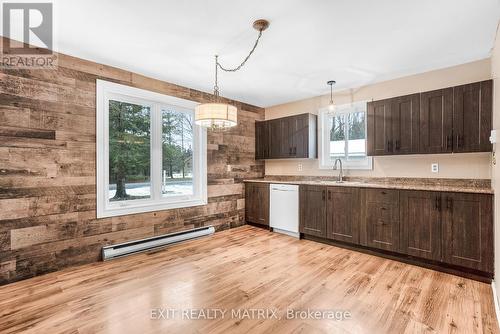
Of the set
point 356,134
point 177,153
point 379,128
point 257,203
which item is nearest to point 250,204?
→ point 257,203

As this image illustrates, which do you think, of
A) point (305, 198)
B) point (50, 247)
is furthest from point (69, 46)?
point (305, 198)

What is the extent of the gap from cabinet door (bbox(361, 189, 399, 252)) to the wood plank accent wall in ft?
10.3

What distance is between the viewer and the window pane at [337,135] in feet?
14.6

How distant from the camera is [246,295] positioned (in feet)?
7.73

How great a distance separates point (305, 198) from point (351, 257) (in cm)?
114

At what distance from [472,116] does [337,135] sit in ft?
6.34

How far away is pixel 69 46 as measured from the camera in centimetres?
281

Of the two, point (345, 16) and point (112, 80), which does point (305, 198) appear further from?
point (112, 80)

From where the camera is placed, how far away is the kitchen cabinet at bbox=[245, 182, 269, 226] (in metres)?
4.75

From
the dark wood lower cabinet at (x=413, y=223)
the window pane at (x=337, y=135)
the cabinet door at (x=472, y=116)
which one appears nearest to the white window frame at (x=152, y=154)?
the dark wood lower cabinet at (x=413, y=223)

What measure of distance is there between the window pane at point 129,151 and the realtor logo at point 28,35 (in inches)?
33.6

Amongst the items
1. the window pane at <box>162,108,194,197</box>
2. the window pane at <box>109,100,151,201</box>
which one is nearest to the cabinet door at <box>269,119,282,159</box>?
the window pane at <box>162,108,194,197</box>

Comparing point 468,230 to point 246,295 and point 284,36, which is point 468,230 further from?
point 284,36

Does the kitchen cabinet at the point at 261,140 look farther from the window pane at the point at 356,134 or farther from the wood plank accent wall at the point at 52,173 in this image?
the wood plank accent wall at the point at 52,173
